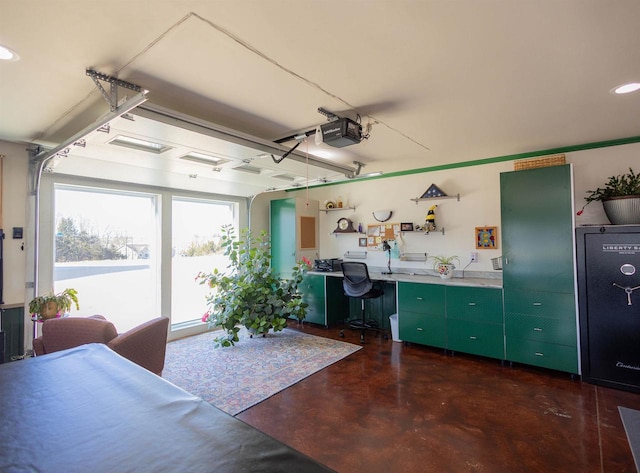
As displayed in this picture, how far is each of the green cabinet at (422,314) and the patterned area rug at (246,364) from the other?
2.27ft

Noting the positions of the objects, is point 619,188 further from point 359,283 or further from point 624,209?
point 359,283

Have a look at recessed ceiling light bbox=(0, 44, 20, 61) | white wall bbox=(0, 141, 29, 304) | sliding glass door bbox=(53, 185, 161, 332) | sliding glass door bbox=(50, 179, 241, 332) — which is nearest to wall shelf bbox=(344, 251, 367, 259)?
sliding glass door bbox=(50, 179, 241, 332)

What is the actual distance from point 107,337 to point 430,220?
383cm

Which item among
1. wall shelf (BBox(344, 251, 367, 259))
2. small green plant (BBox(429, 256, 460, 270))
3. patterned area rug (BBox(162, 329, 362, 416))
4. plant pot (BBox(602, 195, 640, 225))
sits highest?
plant pot (BBox(602, 195, 640, 225))

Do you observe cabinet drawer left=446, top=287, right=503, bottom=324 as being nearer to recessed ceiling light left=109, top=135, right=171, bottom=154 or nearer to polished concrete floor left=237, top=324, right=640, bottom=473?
polished concrete floor left=237, top=324, right=640, bottom=473

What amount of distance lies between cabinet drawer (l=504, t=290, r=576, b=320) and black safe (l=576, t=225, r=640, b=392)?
10cm

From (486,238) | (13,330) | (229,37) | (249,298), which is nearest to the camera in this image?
(229,37)

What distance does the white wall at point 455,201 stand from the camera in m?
3.40

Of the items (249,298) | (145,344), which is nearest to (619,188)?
(249,298)

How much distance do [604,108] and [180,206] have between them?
494 centimetres

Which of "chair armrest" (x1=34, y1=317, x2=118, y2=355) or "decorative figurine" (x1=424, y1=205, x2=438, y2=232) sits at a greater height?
"decorative figurine" (x1=424, y1=205, x2=438, y2=232)

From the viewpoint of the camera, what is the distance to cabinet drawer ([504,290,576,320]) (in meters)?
3.05

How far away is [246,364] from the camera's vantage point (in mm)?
3453

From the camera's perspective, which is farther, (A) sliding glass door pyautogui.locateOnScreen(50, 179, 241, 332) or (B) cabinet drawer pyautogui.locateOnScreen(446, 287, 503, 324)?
(A) sliding glass door pyautogui.locateOnScreen(50, 179, 241, 332)
